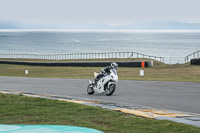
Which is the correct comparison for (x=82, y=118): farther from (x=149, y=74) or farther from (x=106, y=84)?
(x=149, y=74)

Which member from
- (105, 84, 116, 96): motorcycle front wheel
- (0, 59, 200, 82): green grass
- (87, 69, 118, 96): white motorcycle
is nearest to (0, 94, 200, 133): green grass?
(87, 69, 118, 96): white motorcycle

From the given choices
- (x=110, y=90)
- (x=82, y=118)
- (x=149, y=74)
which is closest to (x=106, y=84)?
(x=110, y=90)

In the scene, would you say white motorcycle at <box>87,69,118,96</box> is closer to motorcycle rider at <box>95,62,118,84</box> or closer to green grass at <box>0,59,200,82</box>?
motorcycle rider at <box>95,62,118,84</box>

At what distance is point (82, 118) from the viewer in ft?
31.6

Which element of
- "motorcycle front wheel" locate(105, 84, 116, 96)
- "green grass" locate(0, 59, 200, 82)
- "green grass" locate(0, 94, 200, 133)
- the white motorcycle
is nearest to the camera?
"green grass" locate(0, 94, 200, 133)

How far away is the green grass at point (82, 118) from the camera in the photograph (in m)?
8.12

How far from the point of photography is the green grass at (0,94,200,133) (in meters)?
8.12

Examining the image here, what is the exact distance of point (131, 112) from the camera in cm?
1041

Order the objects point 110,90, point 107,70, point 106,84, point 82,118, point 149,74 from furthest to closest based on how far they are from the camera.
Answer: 1. point 149,74
2. point 106,84
3. point 110,90
4. point 107,70
5. point 82,118

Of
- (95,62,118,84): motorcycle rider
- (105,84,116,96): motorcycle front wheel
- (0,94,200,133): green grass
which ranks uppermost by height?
(95,62,118,84): motorcycle rider

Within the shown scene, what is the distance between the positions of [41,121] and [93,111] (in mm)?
1794

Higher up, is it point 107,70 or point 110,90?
point 107,70

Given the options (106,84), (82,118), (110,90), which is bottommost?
(82,118)

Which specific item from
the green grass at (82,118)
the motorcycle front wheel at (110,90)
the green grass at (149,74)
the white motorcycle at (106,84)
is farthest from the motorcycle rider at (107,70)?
the green grass at (149,74)
